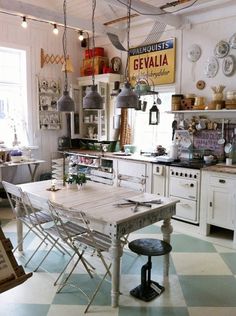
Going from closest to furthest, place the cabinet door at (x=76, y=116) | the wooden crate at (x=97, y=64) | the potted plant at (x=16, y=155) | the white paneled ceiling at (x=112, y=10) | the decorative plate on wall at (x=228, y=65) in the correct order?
1. the white paneled ceiling at (x=112, y=10)
2. the decorative plate on wall at (x=228, y=65)
3. the potted plant at (x=16, y=155)
4. the wooden crate at (x=97, y=64)
5. the cabinet door at (x=76, y=116)

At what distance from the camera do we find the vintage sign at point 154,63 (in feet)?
16.3

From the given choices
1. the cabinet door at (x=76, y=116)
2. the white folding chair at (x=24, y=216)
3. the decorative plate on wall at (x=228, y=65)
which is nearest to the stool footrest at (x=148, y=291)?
the white folding chair at (x=24, y=216)

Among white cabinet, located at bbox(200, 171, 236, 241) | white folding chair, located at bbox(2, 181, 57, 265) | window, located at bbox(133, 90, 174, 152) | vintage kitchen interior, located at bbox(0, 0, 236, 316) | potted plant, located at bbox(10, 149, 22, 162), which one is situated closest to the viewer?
vintage kitchen interior, located at bbox(0, 0, 236, 316)

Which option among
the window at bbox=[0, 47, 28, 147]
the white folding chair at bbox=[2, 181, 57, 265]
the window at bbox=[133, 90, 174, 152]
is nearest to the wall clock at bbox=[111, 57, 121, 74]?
the window at bbox=[133, 90, 174, 152]

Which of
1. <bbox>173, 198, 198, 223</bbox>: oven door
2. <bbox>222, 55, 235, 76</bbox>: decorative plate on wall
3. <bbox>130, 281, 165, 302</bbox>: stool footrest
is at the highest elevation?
<bbox>222, 55, 235, 76</bbox>: decorative plate on wall

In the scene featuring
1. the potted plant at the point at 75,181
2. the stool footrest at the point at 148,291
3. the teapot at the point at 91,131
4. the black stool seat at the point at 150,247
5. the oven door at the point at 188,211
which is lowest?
the stool footrest at the point at 148,291

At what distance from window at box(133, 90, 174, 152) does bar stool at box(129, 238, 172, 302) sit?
272 centimetres

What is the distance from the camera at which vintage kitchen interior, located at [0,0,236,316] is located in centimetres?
262

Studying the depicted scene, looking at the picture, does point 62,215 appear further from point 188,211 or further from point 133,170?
point 133,170

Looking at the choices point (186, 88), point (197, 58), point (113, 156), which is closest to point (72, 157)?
point (113, 156)

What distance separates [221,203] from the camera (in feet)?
12.4

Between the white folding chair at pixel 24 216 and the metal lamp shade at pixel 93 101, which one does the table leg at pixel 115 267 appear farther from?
the metal lamp shade at pixel 93 101

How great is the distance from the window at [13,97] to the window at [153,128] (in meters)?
2.12

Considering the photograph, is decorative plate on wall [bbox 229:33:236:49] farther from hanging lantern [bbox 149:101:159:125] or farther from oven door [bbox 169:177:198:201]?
oven door [bbox 169:177:198:201]
